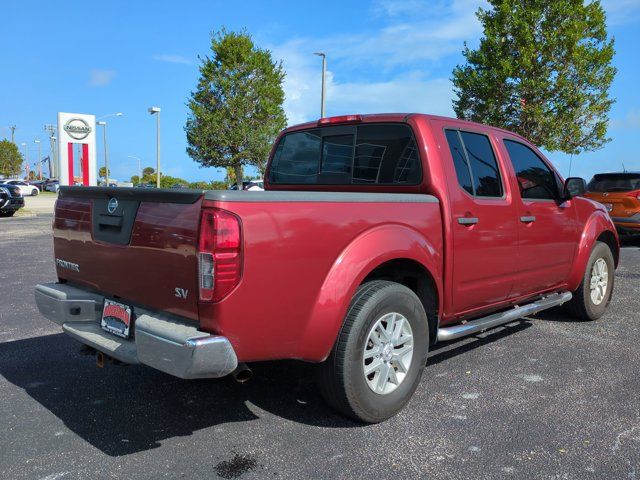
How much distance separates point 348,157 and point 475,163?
0.97 metres

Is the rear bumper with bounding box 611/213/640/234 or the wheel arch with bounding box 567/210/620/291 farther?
the rear bumper with bounding box 611/213/640/234

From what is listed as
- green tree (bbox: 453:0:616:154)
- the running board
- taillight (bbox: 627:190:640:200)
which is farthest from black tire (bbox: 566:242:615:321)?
green tree (bbox: 453:0:616:154)

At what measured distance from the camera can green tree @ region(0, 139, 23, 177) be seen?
249 ft

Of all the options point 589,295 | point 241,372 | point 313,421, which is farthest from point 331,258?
point 589,295

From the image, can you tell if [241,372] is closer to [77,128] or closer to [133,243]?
[133,243]

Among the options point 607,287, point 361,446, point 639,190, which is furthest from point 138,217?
point 639,190

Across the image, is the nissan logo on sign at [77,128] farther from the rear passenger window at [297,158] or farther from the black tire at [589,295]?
the black tire at [589,295]

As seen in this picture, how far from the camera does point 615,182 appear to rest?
1142 centimetres

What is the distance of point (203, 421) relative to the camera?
3.21 meters

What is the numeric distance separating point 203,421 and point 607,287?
15.5 ft

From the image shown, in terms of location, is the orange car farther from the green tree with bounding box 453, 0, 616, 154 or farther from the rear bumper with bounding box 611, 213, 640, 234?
the green tree with bounding box 453, 0, 616, 154

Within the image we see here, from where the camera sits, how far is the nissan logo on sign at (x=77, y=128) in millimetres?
17516

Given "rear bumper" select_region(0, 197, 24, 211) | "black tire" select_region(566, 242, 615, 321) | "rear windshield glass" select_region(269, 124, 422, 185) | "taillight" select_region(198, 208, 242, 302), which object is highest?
"rear windshield glass" select_region(269, 124, 422, 185)

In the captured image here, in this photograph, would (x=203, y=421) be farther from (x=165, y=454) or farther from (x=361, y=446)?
(x=361, y=446)
